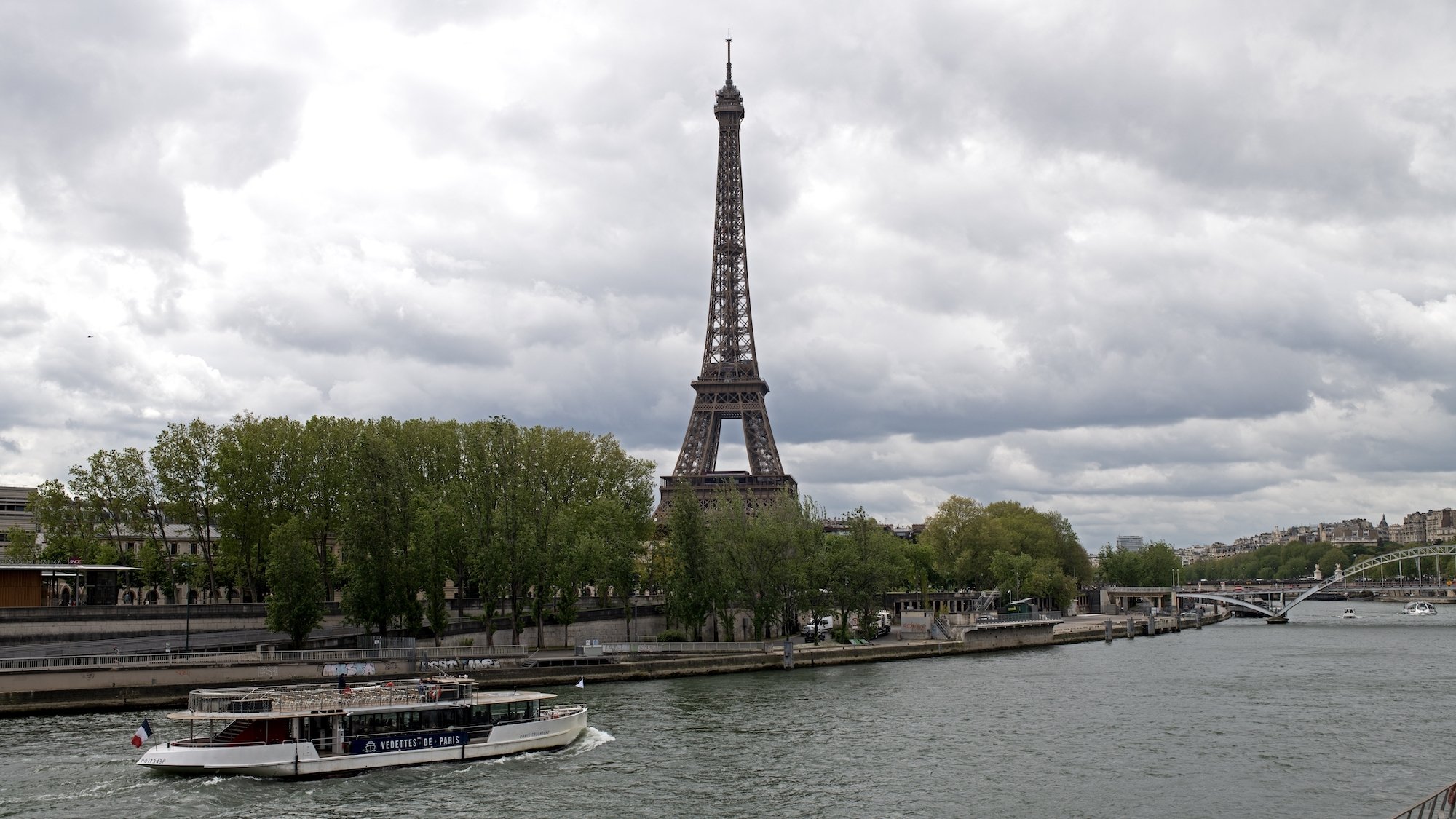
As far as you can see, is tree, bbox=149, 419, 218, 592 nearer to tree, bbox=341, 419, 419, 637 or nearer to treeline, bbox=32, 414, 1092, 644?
treeline, bbox=32, 414, 1092, 644

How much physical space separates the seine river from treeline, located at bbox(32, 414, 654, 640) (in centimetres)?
1275

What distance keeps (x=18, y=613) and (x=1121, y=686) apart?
55.8m

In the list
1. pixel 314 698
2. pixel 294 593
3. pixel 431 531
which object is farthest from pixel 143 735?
pixel 431 531

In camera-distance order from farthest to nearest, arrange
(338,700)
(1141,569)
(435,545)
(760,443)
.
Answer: (1141,569) → (760,443) → (435,545) → (338,700)

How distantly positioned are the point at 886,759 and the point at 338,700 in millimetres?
18503

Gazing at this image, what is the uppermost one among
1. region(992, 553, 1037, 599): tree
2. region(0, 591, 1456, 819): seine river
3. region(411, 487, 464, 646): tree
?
region(411, 487, 464, 646): tree

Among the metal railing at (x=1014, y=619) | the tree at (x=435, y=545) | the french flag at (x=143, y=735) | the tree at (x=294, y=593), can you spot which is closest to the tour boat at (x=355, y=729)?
the french flag at (x=143, y=735)

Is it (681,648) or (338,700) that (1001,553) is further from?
(338,700)

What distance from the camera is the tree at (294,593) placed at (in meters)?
61.7

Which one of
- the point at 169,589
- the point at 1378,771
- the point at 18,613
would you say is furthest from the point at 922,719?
the point at 169,589

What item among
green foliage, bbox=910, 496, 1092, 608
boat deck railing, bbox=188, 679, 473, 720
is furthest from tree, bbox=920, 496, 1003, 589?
boat deck railing, bbox=188, 679, 473, 720

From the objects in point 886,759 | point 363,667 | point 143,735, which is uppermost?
point 363,667

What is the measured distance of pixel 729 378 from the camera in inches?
5207

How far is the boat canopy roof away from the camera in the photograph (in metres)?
39.6
